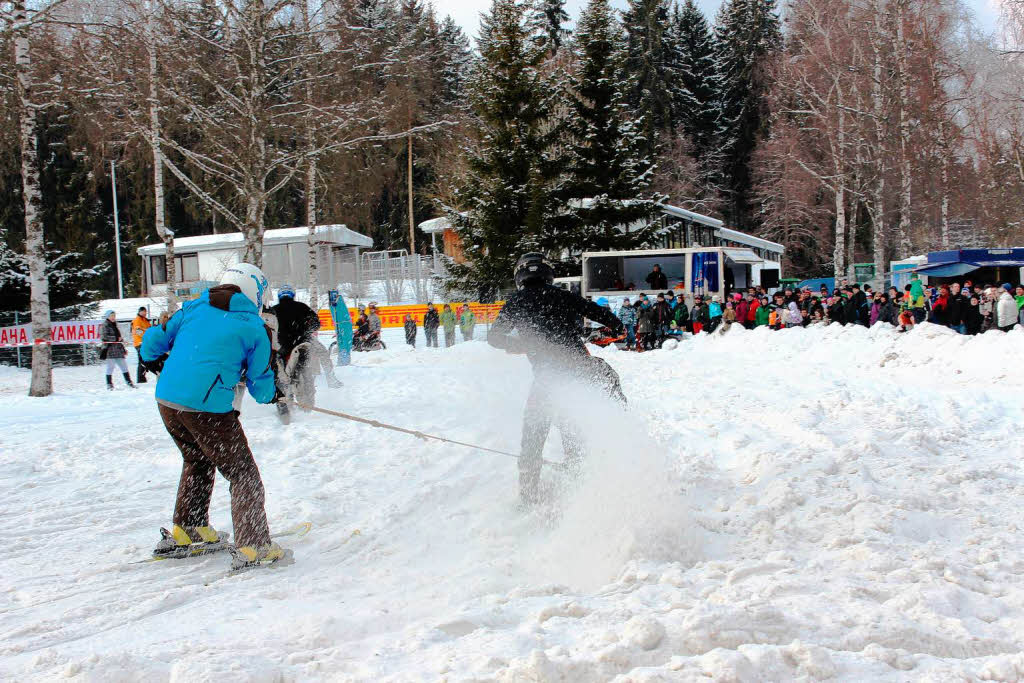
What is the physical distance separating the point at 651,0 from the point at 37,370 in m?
48.9

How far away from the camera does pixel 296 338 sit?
928 cm

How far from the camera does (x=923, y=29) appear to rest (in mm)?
25250

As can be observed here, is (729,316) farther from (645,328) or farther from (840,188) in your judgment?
(840,188)

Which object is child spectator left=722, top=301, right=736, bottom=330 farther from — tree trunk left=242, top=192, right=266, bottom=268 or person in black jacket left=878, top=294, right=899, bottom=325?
tree trunk left=242, top=192, right=266, bottom=268

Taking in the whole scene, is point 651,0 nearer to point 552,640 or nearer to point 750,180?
point 750,180

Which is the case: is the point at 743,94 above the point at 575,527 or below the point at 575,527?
above

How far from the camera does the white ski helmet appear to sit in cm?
441

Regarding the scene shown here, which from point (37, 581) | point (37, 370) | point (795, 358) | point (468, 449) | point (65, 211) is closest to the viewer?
point (37, 581)

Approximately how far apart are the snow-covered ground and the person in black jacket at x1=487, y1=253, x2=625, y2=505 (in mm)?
222

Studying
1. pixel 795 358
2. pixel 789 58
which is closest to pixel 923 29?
pixel 789 58

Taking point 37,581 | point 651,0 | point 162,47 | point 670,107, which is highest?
point 651,0

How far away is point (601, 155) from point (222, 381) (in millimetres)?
29093

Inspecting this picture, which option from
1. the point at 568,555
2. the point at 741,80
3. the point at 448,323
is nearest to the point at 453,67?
the point at 741,80

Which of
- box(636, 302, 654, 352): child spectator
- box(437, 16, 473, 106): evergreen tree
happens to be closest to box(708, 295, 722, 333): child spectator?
box(636, 302, 654, 352): child spectator
